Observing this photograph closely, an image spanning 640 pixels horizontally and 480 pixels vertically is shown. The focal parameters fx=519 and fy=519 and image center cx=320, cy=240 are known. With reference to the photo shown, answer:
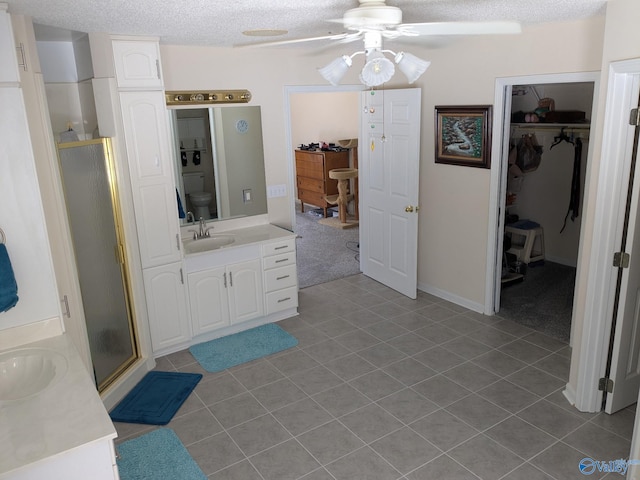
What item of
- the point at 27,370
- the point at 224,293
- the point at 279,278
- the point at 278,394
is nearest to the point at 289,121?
the point at 279,278

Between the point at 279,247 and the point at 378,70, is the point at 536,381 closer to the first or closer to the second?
the point at 279,247

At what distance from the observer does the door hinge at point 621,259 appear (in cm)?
293

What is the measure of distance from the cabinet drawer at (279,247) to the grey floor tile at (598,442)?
2.58m

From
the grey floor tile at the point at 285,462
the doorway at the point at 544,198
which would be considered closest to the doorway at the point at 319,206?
the doorway at the point at 544,198

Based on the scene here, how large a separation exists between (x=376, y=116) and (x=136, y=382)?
3272 millimetres

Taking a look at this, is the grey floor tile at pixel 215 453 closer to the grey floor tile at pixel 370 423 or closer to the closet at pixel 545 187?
the grey floor tile at pixel 370 423

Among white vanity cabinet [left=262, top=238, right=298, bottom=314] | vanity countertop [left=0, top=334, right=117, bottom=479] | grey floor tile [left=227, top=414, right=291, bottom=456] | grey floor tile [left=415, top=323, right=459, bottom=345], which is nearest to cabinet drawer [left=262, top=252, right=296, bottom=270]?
white vanity cabinet [left=262, top=238, right=298, bottom=314]

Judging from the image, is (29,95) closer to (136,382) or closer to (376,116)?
(136,382)

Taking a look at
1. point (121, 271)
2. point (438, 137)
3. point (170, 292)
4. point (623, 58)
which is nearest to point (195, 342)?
point (170, 292)

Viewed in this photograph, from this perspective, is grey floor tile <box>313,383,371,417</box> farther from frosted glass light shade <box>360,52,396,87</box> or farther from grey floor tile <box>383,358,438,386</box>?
frosted glass light shade <box>360,52,396,87</box>

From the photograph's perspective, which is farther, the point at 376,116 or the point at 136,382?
the point at 376,116

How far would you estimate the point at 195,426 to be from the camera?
324cm

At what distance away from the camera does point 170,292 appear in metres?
4.03

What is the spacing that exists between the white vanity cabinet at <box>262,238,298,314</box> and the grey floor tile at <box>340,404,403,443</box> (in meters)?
1.55
